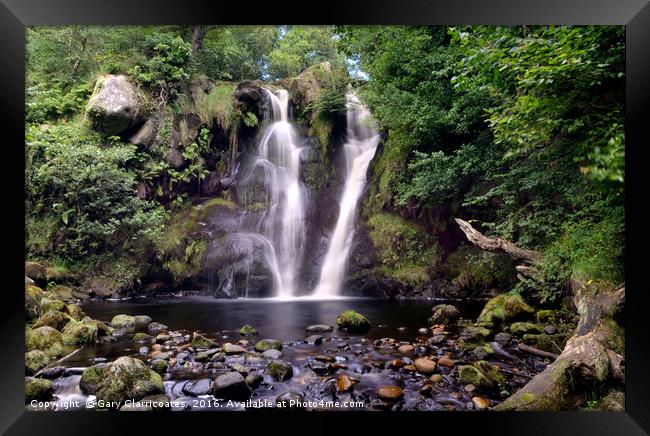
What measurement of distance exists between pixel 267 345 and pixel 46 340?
1817 millimetres

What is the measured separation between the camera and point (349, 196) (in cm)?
398

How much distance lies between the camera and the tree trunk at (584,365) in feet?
8.21

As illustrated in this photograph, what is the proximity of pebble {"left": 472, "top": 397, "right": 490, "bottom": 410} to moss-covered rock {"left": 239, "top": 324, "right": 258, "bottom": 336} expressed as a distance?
6.07ft

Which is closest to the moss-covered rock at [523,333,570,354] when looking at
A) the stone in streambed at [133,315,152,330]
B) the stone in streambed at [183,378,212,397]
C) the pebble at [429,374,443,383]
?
the pebble at [429,374,443,383]

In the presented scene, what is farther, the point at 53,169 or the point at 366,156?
the point at 366,156

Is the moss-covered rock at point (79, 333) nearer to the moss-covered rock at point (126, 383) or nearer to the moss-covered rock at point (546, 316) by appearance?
the moss-covered rock at point (126, 383)

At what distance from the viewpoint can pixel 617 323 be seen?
2.56m

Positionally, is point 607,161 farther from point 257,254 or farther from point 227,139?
point 227,139

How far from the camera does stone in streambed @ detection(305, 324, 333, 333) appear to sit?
3.13 meters

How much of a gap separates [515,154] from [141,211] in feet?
11.5
